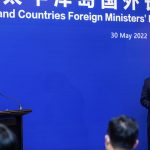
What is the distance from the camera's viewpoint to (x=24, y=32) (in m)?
4.64

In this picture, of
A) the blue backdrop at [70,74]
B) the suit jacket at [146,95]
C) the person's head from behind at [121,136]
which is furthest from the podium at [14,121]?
the person's head from behind at [121,136]

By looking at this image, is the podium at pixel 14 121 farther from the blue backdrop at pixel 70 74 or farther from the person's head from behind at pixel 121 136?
the person's head from behind at pixel 121 136

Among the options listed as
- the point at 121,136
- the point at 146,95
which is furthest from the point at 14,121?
the point at 121,136

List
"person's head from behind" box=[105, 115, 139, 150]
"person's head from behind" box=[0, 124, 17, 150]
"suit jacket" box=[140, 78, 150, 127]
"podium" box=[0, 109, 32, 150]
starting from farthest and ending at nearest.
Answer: "suit jacket" box=[140, 78, 150, 127] → "podium" box=[0, 109, 32, 150] → "person's head from behind" box=[105, 115, 139, 150] → "person's head from behind" box=[0, 124, 17, 150]

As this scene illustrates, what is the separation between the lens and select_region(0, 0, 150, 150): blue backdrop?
4605 millimetres

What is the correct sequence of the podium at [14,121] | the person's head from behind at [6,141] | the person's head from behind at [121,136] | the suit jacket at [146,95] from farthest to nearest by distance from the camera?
the suit jacket at [146,95]
the podium at [14,121]
the person's head from behind at [121,136]
the person's head from behind at [6,141]

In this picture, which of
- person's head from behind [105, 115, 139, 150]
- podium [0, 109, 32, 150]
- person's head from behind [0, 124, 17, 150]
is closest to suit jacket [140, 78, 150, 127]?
podium [0, 109, 32, 150]

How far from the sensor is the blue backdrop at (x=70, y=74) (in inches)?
181

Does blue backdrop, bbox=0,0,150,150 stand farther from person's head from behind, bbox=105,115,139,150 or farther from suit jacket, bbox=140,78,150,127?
person's head from behind, bbox=105,115,139,150

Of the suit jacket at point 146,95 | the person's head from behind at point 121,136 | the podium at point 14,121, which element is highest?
the suit jacket at point 146,95

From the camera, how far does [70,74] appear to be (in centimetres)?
481

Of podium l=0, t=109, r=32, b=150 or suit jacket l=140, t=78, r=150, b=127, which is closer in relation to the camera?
podium l=0, t=109, r=32, b=150

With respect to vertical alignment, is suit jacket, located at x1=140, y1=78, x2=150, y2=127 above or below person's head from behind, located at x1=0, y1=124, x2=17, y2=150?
above

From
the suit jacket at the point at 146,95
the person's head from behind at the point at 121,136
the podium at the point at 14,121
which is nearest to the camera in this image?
the person's head from behind at the point at 121,136
